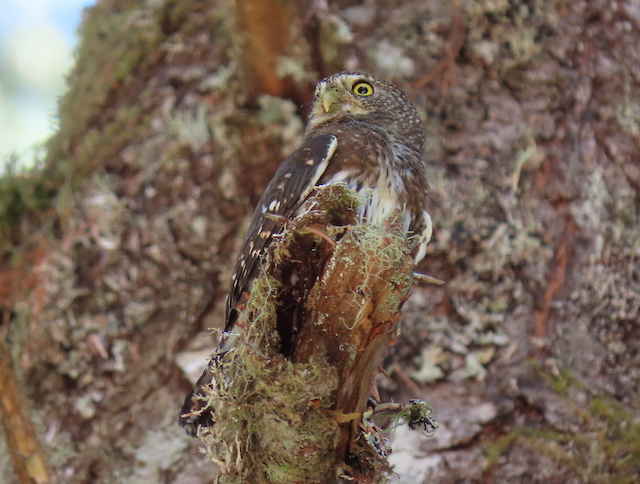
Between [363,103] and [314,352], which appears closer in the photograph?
[314,352]

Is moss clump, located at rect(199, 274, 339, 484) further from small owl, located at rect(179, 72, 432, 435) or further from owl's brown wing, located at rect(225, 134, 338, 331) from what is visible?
owl's brown wing, located at rect(225, 134, 338, 331)

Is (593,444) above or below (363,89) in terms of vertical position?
below

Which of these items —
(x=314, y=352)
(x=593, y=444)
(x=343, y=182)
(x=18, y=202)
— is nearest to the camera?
(x=314, y=352)

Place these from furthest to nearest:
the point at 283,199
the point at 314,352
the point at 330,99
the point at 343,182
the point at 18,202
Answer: the point at 18,202
the point at 330,99
the point at 283,199
the point at 343,182
the point at 314,352

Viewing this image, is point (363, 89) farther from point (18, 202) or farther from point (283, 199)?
point (18, 202)

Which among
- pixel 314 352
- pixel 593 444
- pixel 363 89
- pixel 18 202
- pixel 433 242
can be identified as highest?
pixel 363 89

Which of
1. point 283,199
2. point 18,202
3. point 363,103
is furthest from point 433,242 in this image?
point 18,202

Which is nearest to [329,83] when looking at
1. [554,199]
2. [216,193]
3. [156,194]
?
[216,193]
